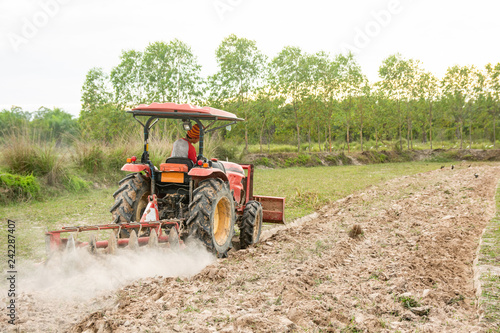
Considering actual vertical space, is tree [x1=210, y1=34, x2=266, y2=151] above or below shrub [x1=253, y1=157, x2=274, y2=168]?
above

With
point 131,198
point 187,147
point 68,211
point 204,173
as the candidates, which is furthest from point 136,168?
point 68,211

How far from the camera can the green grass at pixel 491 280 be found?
12.1 ft

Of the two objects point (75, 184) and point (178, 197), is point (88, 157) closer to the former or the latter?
point (75, 184)

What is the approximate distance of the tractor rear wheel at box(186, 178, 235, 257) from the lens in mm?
5230

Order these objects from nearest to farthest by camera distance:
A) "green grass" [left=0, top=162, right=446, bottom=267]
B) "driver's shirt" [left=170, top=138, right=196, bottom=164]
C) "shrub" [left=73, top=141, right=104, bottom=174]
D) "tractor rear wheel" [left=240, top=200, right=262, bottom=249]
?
"driver's shirt" [left=170, top=138, right=196, bottom=164] < "tractor rear wheel" [left=240, top=200, right=262, bottom=249] < "green grass" [left=0, top=162, right=446, bottom=267] < "shrub" [left=73, top=141, right=104, bottom=174]

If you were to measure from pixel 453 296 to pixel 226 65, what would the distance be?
25.1 m

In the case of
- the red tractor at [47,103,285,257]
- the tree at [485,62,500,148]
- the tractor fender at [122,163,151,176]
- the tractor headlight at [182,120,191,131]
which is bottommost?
the red tractor at [47,103,285,257]

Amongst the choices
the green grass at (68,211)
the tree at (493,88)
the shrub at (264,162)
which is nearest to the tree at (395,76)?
the tree at (493,88)

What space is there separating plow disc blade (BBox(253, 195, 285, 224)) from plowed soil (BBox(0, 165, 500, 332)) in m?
0.55

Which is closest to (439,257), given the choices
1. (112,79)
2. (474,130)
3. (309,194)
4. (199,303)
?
(199,303)

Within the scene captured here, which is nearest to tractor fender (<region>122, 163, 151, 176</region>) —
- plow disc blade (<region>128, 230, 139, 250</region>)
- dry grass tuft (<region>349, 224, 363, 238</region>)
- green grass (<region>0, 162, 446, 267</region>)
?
green grass (<region>0, 162, 446, 267</region>)

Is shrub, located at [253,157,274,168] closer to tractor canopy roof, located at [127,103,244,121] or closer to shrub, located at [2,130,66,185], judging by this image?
shrub, located at [2,130,66,185]

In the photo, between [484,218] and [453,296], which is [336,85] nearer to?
[484,218]

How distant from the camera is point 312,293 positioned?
168 inches
